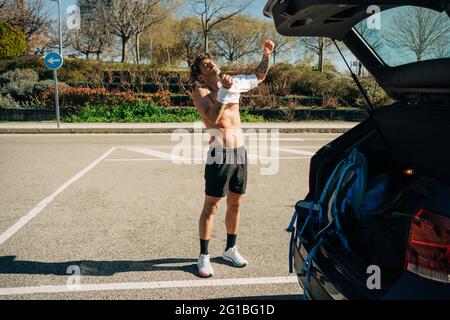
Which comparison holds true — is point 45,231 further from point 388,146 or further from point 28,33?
point 28,33

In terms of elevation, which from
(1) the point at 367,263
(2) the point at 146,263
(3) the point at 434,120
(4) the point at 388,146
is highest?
(3) the point at 434,120

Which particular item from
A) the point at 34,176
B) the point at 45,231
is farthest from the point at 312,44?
the point at 45,231

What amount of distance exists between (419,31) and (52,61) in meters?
13.8

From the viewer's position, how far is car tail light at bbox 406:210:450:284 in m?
1.59

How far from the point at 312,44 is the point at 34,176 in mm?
24013

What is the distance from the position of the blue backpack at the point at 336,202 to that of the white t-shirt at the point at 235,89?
94cm

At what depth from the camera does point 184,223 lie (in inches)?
188

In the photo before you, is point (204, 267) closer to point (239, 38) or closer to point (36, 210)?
point (36, 210)

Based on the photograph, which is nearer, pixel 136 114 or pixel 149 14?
pixel 136 114

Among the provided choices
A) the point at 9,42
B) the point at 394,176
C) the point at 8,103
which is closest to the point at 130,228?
the point at 394,176

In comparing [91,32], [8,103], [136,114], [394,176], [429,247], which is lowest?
[429,247]

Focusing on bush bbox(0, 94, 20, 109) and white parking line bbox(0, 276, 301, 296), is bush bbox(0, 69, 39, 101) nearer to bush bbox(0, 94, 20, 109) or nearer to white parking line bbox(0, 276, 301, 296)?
bush bbox(0, 94, 20, 109)

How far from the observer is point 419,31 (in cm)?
235

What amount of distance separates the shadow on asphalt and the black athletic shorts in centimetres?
76
